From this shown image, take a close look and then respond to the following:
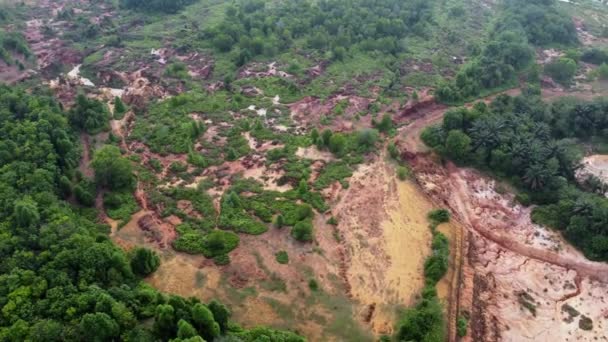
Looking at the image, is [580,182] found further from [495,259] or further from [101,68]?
[101,68]

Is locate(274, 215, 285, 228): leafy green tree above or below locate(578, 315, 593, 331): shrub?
above

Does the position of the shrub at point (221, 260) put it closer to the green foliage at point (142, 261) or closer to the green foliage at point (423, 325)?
the green foliage at point (142, 261)

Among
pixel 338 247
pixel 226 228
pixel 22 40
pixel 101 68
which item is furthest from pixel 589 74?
pixel 22 40

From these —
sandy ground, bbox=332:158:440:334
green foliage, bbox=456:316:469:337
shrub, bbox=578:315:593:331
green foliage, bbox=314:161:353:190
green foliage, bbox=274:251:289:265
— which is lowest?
shrub, bbox=578:315:593:331

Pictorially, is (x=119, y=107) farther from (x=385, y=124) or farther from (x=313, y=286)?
(x=313, y=286)

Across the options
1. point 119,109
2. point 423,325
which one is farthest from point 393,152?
point 119,109

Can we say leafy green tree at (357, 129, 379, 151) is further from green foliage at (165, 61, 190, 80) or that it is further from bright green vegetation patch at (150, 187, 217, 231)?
green foliage at (165, 61, 190, 80)

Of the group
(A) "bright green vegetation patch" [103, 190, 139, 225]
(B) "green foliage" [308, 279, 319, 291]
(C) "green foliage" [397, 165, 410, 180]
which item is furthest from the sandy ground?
(A) "bright green vegetation patch" [103, 190, 139, 225]
